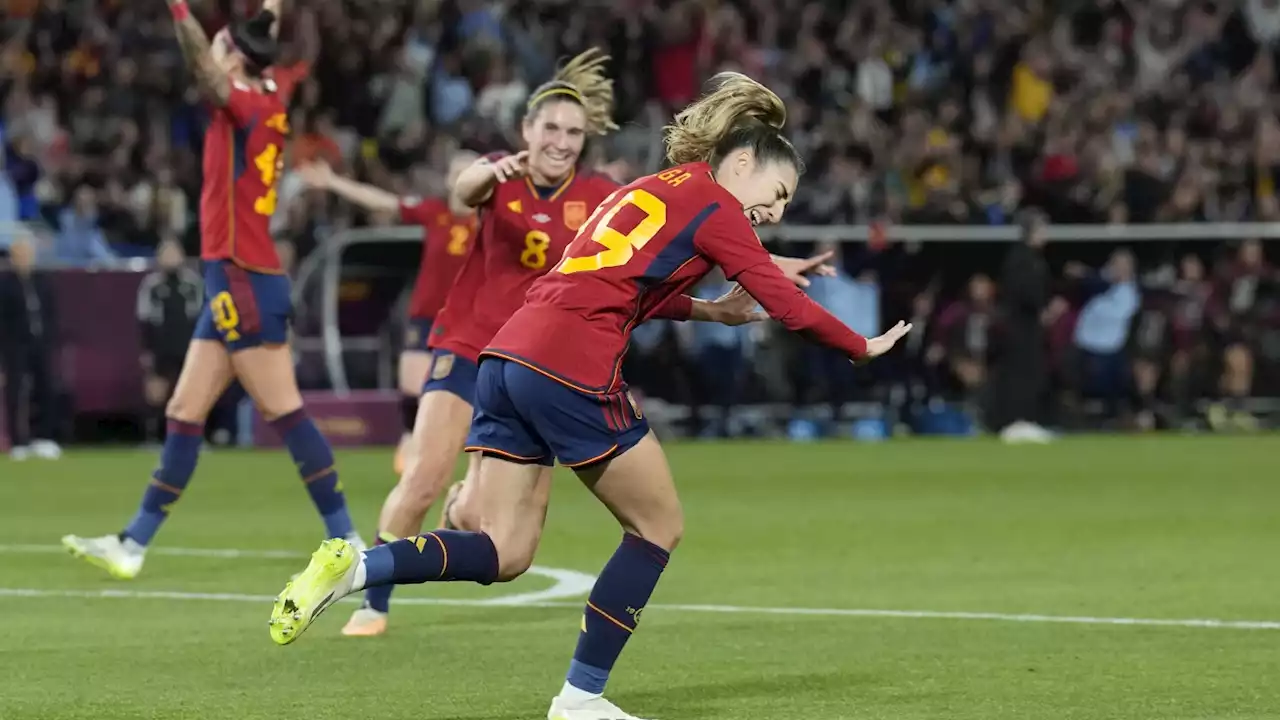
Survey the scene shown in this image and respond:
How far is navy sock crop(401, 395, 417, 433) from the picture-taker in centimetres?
1800

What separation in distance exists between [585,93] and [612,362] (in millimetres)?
3025

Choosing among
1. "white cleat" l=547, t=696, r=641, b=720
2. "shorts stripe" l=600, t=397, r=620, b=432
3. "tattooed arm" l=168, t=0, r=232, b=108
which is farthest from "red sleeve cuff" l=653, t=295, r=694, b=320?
"tattooed arm" l=168, t=0, r=232, b=108

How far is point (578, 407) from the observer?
6.83m

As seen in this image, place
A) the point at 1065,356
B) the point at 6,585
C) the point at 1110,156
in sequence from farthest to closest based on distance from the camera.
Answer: the point at 1110,156, the point at 1065,356, the point at 6,585

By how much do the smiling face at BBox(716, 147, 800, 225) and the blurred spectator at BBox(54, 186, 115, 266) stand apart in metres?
17.9

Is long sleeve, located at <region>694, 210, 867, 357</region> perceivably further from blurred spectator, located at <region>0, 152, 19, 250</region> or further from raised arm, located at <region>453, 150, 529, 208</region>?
blurred spectator, located at <region>0, 152, 19, 250</region>

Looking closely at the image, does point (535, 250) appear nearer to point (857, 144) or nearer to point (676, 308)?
point (676, 308)

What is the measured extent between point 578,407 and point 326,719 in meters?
1.30

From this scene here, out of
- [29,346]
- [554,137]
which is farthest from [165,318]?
[554,137]

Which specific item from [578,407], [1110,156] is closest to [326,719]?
[578,407]

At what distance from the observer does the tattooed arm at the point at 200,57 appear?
11000 mm

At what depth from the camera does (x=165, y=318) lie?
22562mm

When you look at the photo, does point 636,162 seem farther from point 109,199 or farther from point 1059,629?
point 1059,629

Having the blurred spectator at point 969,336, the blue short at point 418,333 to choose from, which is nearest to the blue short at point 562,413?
the blue short at point 418,333
